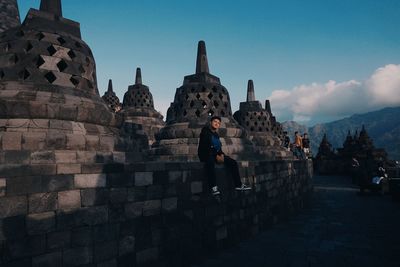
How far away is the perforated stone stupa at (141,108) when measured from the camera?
60.1ft

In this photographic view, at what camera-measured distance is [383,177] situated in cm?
1448

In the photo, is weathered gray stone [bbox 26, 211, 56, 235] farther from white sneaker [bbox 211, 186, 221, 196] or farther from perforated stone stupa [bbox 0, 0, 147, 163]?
white sneaker [bbox 211, 186, 221, 196]

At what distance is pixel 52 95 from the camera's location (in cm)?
546

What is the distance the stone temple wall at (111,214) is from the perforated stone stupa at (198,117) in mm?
2582

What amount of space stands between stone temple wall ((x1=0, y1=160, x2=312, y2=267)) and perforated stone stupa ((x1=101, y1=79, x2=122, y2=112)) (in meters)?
20.8

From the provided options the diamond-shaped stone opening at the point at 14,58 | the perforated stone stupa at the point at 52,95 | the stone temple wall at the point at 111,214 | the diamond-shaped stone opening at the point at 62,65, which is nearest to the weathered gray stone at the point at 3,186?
the stone temple wall at the point at 111,214

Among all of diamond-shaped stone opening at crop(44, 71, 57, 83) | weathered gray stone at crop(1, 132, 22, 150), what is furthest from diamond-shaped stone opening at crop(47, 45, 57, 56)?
weathered gray stone at crop(1, 132, 22, 150)

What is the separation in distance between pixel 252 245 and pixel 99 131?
4.09 metres

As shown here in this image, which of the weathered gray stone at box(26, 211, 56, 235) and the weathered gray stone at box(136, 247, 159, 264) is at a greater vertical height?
the weathered gray stone at box(26, 211, 56, 235)

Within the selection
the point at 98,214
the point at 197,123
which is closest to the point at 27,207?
the point at 98,214

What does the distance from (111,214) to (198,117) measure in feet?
18.2

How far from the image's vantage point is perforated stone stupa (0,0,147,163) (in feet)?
16.3

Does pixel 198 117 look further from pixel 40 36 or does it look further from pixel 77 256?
pixel 77 256

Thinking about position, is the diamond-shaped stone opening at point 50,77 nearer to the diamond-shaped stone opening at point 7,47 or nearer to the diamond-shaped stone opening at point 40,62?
the diamond-shaped stone opening at point 40,62
